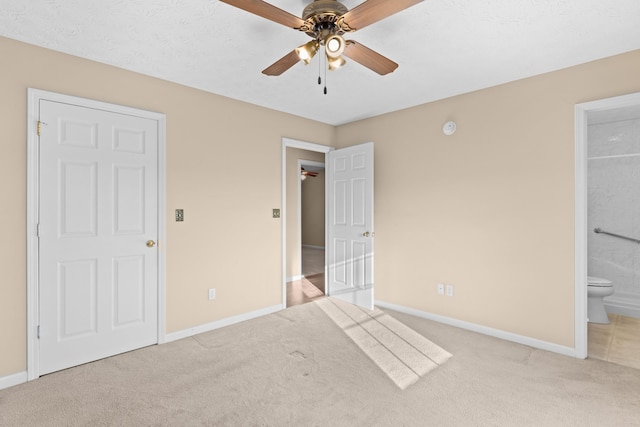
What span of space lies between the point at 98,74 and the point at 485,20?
2993 mm

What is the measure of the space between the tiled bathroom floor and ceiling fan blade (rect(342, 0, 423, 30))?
3167 millimetres

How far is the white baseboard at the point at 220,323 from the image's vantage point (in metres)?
3.18

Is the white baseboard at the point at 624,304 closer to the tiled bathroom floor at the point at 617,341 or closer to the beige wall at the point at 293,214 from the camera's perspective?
the tiled bathroom floor at the point at 617,341

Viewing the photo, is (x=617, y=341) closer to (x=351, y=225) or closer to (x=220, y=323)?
(x=351, y=225)

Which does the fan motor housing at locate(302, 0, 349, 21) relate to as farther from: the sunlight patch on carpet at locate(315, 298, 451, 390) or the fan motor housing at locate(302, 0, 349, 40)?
the sunlight patch on carpet at locate(315, 298, 451, 390)

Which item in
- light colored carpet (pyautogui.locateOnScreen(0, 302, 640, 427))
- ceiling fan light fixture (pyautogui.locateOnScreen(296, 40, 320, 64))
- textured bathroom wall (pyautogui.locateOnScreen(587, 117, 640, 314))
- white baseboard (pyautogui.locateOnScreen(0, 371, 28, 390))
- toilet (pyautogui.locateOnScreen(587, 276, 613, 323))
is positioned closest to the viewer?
ceiling fan light fixture (pyautogui.locateOnScreen(296, 40, 320, 64))

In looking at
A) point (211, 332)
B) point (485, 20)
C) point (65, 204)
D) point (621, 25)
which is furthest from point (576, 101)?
point (65, 204)

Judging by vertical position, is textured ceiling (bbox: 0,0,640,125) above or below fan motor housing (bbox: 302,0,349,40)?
above

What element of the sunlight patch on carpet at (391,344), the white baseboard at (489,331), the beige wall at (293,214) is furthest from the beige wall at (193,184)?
the white baseboard at (489,331)

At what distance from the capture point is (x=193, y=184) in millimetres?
3309

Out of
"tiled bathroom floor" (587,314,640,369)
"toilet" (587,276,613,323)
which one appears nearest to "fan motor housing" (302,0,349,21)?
"tiled bathroom floor" (587,314,640,369)

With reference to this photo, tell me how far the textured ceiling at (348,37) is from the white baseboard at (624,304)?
297 centimetres

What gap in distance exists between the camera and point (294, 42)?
2.42 meters

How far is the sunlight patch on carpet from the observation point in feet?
8.41
